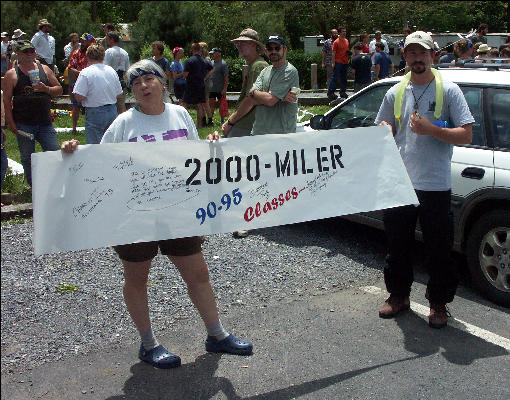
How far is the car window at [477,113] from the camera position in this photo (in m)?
4.97

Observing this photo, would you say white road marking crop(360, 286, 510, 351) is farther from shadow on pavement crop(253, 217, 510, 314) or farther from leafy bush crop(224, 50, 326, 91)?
leafy bush crop(224, 50, 326, 91)

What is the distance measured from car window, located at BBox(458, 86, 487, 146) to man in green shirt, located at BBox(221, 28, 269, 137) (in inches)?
80.8


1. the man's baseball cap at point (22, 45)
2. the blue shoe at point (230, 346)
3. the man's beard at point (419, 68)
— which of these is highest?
the man's baseball cap at point (22, 45)

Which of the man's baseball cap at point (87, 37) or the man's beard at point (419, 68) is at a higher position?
the man's baseball cap at point (87, 37)

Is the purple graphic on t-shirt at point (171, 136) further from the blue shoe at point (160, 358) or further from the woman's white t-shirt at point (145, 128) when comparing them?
the blue shoe at point (160, 358)

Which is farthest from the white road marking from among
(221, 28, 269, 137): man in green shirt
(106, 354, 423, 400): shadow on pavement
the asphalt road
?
(221, 28, 269, 137): man in green shirt

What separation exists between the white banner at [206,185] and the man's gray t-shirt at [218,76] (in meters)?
9.72

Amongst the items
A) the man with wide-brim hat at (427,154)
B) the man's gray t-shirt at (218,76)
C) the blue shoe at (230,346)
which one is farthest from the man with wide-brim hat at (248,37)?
the man's gray t-shirt at (218,76)

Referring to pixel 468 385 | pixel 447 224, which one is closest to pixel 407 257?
pixel 447 224

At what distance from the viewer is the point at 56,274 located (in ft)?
17.3

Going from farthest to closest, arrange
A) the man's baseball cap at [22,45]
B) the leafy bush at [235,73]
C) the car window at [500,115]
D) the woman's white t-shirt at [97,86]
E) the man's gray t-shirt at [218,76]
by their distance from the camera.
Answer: the leafy bush at [235,73] → the man's gray t-shirt at [218,76] → the woman's white t-shirt at [97,86] → the man's baseball cap at [22,45] → the car window at [500,115]

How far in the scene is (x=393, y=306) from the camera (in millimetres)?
4621

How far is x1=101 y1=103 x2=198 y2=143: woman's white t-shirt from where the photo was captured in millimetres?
3619
